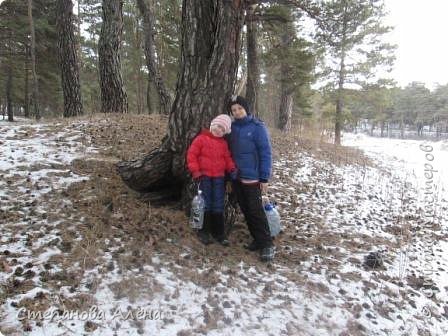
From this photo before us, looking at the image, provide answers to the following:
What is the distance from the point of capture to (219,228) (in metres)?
4.36

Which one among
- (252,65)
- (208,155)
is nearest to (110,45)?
(252,65)

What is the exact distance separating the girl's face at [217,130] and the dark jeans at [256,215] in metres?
0.70

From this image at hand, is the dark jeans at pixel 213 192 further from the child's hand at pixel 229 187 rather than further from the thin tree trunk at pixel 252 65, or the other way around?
the thin tree trunk at pixel 252 65

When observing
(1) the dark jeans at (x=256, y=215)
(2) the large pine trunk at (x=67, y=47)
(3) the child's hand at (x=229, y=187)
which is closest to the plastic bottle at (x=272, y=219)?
(1) the dark jeans at (x=256, y=215)

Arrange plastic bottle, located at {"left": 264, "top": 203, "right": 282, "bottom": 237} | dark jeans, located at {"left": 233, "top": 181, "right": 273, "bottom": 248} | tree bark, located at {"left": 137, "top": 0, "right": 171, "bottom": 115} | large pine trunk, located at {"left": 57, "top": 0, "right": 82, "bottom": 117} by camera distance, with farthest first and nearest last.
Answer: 1. tree bark, located at {"left": 137, "top": 0, "right": 171, "bottom": 115}
2. large pine trunk, located at {"left": 57, "top": 0, "right": 82, "bottom": 117}
3. plastic bottle, located at {"left": 264, "top": 203, "right": 282, "bottom": 237}
4. dark jeans, located at {"left": 233, "top": 181, "right": 273, "bottom": 248}

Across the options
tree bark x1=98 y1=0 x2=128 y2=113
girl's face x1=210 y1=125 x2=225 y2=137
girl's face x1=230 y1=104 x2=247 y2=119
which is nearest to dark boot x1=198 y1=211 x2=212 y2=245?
girl's face x1=210 y1=125 x2=225 y2=137

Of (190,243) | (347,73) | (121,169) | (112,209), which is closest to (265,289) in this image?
(190,243)

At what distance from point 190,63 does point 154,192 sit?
191cm

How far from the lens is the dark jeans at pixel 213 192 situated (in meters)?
4.25

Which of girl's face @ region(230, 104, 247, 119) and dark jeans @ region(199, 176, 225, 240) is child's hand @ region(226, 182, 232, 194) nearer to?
dark jeans @ region(199, 176, 225, 240)

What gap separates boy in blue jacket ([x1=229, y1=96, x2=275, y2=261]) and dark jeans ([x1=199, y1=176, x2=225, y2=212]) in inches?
10.7

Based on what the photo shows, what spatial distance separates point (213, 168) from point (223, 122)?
1.91ft

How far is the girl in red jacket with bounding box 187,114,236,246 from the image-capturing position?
4152mm

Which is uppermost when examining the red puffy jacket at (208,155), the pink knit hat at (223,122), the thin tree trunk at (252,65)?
the thin tree trunk at (252,65)
